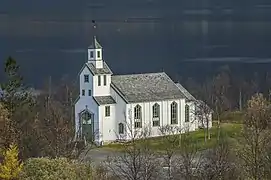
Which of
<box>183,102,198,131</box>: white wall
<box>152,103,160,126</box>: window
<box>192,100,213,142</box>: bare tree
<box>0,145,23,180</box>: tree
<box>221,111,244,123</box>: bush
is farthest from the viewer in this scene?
<box>221,111,244,123</box>: bush

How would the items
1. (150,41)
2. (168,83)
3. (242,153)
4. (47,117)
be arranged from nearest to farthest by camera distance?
(242,153) → (47,117) → (168,83) → (150,41)

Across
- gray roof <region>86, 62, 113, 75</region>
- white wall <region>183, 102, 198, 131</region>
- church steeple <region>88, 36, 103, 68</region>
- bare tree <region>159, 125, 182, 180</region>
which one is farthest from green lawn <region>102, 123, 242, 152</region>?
church steeple <region>88, 36, 103, 68</region>

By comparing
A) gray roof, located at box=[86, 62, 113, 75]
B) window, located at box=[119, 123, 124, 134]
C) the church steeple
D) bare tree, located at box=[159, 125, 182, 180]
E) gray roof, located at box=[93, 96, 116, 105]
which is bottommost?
bare tree, located at box=[159, 125, 182, 180]

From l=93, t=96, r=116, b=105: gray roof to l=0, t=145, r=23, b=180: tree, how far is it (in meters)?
14.4

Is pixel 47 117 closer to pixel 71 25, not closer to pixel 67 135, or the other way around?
pixel 67 135

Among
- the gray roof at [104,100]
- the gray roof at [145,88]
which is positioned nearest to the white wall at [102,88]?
the gray roof at [104,100]

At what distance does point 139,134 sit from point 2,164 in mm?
13017

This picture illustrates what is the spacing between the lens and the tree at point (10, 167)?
72.8 ft

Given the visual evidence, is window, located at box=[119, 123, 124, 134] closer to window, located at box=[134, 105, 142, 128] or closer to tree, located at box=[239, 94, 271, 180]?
window, located at box=[134, 105, 142, 128]

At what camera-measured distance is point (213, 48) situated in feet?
256

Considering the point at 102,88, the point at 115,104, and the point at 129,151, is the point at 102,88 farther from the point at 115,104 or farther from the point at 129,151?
the point at 129,151

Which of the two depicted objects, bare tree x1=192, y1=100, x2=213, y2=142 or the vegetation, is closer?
the vegetation

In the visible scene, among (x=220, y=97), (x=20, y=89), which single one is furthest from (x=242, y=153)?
(x=220, y=97)

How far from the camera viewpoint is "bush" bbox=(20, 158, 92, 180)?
66.1 ft
